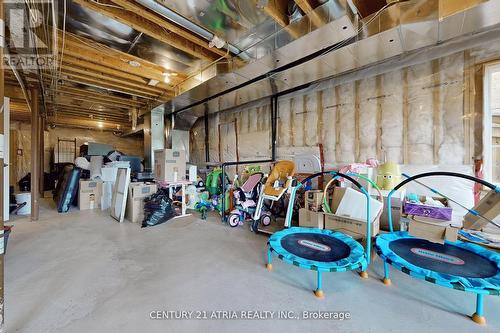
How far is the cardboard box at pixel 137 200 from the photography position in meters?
3.82

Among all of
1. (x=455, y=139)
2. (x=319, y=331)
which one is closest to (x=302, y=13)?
(x=455, y=139)

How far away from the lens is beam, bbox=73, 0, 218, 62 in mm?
2268

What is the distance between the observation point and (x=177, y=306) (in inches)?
63.0

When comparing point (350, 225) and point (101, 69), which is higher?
point (101, 69)

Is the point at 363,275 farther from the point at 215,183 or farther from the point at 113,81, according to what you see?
the point at 113,81

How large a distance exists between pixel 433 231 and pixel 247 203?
2491 mm

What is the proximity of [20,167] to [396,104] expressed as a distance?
11.1 m

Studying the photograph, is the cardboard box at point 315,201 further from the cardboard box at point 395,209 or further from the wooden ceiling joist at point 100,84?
the wooden ceiling joist at point 100,84

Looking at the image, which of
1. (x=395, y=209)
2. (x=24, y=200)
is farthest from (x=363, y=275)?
(x=24, y=200)

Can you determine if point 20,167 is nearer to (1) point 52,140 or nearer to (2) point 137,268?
(1) point 52,140

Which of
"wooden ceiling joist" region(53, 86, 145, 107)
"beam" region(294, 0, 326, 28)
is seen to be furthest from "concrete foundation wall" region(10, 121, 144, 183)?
"beam" region(294, 0, 326, 28)

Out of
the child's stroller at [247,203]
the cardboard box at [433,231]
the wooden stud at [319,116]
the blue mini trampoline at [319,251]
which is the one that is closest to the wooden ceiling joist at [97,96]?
the child's stroller at [247,203]

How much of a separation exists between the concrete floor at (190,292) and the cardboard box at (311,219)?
74cm

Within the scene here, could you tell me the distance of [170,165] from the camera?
427 centimetres
